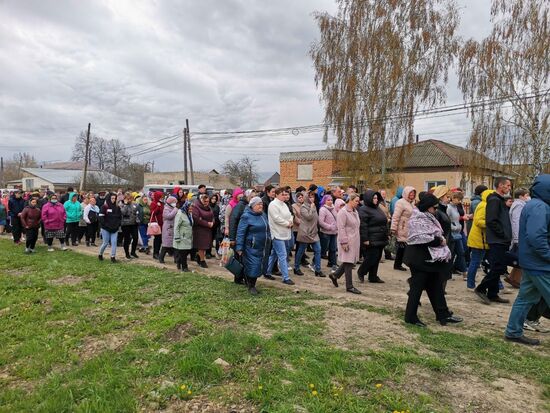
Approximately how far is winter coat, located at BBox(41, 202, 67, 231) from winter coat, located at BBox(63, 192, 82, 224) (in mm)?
753

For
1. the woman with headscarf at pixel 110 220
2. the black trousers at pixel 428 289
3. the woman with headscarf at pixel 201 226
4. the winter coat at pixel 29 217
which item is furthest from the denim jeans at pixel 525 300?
the winter coat at pixel 29 217

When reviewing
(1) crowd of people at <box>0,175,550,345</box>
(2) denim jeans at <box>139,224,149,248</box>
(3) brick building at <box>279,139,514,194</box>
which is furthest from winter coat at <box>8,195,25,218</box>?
(3) brick building at <box>279,139,514,194</box>

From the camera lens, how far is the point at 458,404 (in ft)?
11.1

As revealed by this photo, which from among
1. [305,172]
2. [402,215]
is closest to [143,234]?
[402,215]

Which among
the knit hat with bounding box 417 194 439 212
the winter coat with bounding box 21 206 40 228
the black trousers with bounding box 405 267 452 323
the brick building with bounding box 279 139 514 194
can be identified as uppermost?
the brick building with bounding box 279 139 514 194

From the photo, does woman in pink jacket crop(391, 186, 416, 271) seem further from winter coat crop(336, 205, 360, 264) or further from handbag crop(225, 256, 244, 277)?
handbag crop(225, 256, 244, 277)

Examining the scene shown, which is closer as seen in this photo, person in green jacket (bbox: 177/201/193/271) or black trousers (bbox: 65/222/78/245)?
person in green jacket (bbox: 177/201/193/271)

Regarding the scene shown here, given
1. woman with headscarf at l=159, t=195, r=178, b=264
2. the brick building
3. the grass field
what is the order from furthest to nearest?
the brick building → woman with headscarf at l=159, t=195, r=178, b=264 → the grass field

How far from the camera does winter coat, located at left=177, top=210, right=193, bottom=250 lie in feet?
29.7

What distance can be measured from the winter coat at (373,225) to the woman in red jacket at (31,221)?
898 cm

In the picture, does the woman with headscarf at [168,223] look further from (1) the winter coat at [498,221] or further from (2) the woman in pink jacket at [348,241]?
(1) the winter coat at [498,221]

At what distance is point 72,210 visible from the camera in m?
12.9

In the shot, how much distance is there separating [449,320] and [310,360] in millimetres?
2483

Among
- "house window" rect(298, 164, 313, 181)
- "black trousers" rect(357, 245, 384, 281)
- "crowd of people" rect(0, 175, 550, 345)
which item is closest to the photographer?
"crowd of people" rect(0, 175, 550, 345)
